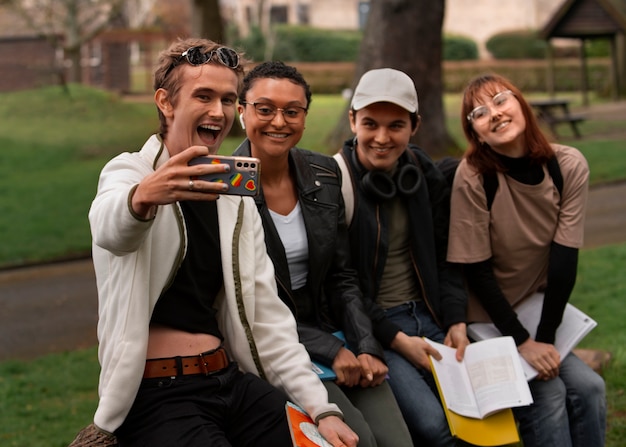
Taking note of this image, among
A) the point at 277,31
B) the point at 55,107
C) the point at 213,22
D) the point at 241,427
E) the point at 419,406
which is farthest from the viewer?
the point at 277,31

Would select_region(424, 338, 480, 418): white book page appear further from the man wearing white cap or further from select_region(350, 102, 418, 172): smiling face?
select_region(350, 102, 418, 172): smiling face

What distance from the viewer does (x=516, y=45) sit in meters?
40.8

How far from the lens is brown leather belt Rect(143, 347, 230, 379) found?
9.99 ft

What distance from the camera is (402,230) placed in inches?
164

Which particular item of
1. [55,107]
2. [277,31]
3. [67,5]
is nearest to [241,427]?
[55,107]

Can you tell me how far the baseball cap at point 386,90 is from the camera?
13.2ft

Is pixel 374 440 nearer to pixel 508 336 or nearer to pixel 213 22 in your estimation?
pixel 508 336

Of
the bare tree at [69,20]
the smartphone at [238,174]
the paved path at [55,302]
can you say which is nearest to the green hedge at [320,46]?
the bare tree at [69,20]

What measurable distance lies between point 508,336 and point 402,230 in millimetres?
693

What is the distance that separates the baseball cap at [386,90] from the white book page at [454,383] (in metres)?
1.10

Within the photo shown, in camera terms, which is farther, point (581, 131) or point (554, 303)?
point (581, 131)

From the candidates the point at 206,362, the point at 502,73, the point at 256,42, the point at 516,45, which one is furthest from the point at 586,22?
the point at 206,362

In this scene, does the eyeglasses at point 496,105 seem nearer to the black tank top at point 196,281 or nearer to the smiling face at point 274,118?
the smiling face at point 274,118

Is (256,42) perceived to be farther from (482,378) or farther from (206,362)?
(206,362)
